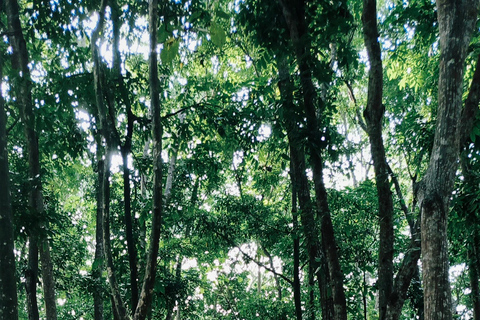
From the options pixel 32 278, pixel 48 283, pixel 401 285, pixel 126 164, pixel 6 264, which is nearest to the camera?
pixel 401 285

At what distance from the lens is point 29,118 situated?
4246mm

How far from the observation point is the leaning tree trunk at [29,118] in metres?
4.19

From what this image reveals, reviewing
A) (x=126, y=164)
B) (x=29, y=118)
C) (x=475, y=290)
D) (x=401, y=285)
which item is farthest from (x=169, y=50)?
(x=475, y=290)

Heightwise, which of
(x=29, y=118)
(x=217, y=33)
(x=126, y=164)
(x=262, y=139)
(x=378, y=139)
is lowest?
(x=217, y=33)

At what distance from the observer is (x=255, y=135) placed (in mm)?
5277

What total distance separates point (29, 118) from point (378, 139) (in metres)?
3.66

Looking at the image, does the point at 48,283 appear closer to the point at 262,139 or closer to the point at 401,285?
the point at 262,139

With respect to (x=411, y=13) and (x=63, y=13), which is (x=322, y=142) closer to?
(x=411, y=13)

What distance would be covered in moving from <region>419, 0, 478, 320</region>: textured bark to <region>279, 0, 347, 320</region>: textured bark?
0.83 m

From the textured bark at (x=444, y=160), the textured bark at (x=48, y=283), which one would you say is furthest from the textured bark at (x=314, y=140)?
the textured bark at (x=48, y=283)

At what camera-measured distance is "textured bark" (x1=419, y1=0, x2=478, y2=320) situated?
7.49 ft

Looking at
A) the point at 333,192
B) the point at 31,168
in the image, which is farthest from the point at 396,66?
the point at 31,168

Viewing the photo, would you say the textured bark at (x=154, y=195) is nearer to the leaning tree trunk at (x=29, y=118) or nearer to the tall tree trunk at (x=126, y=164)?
the tall tree trunk at (x=126, y=164)

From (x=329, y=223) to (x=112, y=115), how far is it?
92.6 inches
